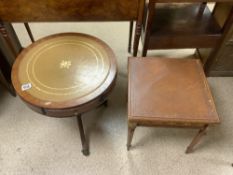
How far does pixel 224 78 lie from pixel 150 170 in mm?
1088

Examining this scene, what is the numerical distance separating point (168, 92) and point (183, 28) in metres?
0.66

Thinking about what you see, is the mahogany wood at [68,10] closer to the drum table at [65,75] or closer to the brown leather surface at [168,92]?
the drum table at [65,75]

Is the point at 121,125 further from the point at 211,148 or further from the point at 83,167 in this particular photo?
the point at 211,148

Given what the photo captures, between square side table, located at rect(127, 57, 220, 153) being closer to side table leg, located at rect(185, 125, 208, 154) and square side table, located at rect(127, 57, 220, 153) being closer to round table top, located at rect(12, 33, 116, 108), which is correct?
side table leg, located at rect(185, 125, 208, 154)

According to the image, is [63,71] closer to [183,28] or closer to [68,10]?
[68,10]

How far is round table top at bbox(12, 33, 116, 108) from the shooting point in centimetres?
100

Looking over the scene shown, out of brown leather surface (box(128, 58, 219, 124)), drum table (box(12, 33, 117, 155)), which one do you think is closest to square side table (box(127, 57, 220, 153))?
brown leather surface (box(128, 58, 219, 124))

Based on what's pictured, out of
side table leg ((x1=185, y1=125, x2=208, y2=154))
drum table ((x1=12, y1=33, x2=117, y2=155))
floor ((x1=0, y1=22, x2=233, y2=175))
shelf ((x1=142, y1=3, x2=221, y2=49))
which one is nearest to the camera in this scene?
drum table ((x1=12, y1=33, x2=117, y2=155))

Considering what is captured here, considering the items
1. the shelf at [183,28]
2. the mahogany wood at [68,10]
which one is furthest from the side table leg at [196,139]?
the mahogany wood at [68,10]

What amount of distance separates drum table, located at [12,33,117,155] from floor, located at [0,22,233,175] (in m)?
0.18

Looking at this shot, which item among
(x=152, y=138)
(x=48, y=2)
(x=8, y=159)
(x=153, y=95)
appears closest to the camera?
(x=153, y=95)

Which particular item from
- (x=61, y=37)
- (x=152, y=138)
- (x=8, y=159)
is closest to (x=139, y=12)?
(x=61, y=37)

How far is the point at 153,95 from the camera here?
1084 millimetres

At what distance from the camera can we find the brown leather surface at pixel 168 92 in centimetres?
101
